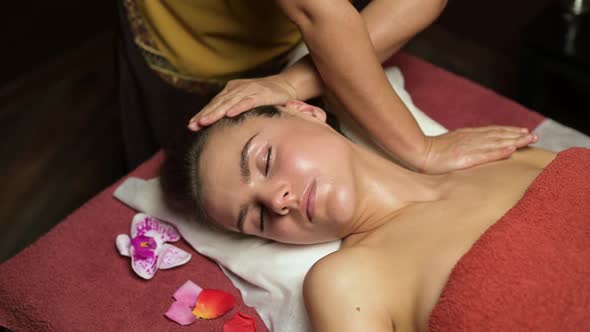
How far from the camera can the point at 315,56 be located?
137 cm

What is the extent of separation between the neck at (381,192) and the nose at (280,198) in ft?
0.52

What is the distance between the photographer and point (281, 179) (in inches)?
50.0

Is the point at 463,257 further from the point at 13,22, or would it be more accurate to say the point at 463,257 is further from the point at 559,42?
the point at 13,22

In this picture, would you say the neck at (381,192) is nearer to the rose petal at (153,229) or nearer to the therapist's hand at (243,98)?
the therapist's hand at (243,98)

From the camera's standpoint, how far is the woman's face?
1263 millimetres

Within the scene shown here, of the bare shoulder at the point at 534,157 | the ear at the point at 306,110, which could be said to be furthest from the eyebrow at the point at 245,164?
the bare shoulder at the point at 534,157

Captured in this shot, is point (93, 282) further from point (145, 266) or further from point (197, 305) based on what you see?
point (197, 305)

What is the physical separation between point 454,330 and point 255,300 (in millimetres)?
490

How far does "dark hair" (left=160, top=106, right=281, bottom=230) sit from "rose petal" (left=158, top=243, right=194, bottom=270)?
3.3 inches

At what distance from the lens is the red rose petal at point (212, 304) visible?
1362mm

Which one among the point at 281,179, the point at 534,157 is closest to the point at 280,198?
the point at 281,179

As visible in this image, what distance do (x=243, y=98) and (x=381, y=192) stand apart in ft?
1.20

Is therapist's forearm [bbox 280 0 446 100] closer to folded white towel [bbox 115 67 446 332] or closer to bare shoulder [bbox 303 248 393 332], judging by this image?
folded white towel [bbox 115 67 446 332]

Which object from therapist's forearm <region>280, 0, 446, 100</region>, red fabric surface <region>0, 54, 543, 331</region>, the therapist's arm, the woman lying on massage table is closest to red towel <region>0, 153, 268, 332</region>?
red fabric surface <region>0, 54, 543, 331</region>
